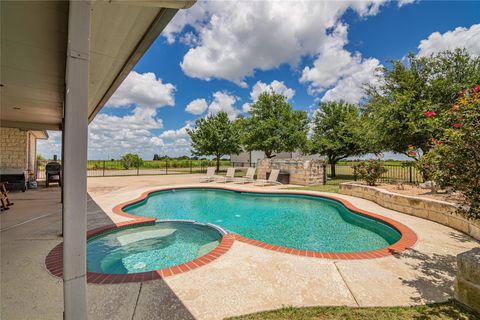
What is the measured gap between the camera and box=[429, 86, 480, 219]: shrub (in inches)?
98.3

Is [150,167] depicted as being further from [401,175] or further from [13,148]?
[401,175]

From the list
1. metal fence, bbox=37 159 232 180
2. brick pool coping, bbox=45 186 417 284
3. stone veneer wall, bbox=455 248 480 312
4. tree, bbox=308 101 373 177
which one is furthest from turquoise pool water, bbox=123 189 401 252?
metal fence, bbox=37 159 232 180

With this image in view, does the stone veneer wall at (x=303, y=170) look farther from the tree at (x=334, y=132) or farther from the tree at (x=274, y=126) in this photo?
the tree at (x=274, y=126)

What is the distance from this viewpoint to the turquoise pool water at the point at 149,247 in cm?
399

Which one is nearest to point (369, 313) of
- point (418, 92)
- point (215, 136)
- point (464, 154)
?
point (464, 154)

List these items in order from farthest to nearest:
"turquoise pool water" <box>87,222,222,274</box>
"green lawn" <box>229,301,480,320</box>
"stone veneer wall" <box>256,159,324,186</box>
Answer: "stone veneer wall" <box>256,159,324,186</box>
"turquoise pool water" <box>87,222,222,274</box>
"green lawn" <box>229,301,480,320</box>

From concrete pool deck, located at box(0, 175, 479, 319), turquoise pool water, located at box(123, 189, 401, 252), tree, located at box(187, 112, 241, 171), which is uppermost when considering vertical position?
tree, located at box(187, 112, 241, 171)

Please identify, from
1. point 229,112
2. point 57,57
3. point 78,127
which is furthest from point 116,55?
point 229,112

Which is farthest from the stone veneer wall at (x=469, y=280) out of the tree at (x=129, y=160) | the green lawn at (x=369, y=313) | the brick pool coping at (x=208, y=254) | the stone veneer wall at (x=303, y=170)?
the tree at (x=129, y=160)

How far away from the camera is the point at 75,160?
5.13 feet

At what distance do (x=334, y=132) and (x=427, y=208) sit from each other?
11.9m

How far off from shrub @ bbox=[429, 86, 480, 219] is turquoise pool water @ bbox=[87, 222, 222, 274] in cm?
421

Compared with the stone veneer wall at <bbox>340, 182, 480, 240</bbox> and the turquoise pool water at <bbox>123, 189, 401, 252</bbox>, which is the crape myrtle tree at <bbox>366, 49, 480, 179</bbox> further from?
the turquoise pool water at <bbox>123, 189, 401, 252</bbox>

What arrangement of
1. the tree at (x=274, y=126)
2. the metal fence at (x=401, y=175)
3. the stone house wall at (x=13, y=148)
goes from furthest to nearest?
the tree at (x=274, y=126) → the metal fence at (x=401, y=175) → the stone house wall at (x=13, y=148)
